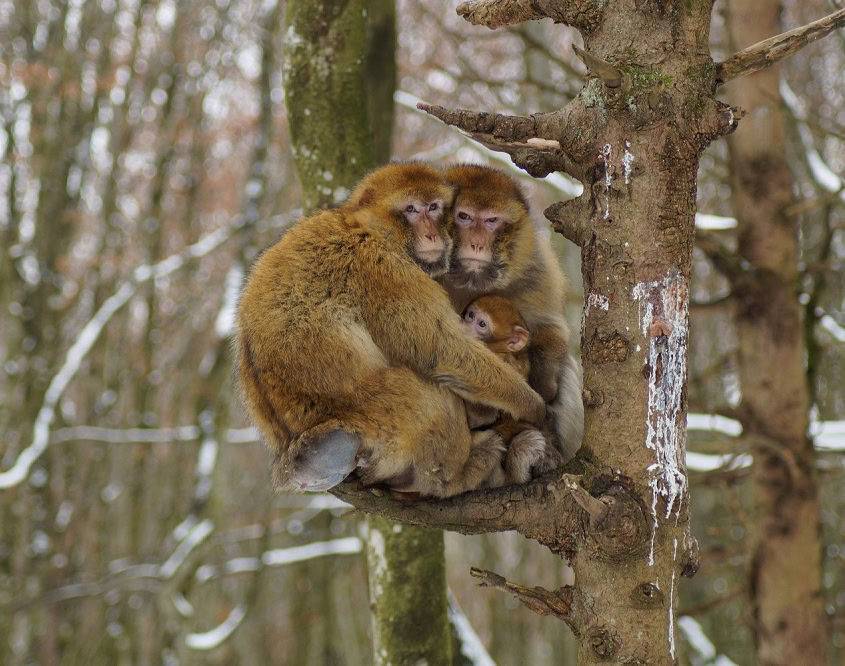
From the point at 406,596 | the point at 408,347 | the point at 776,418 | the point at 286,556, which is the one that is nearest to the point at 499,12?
the point at 408,347

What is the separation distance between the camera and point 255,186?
9.84 metres

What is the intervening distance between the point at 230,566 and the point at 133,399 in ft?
14.9

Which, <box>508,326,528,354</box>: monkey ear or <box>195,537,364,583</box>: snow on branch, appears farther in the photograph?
<box>195,537,364,583</box>: snow on branch

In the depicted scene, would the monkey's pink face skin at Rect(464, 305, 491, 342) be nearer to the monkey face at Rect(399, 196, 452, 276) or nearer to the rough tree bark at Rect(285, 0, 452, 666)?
the monkey face at Rect(399, 196, 452, 276)

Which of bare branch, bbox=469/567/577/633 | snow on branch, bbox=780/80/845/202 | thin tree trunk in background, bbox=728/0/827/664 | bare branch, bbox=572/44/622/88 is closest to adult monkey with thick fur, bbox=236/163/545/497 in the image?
bare branch, bbox=469/567/577/633

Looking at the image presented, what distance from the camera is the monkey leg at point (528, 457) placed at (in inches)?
112

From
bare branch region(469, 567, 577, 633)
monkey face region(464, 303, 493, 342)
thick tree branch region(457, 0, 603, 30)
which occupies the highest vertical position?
thick tree branch region(457, 0, 603, 30)

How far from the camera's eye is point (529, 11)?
2457 mm

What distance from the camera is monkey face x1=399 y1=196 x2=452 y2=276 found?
9.86 feet

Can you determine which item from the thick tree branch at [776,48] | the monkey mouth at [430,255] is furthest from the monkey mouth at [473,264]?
the thick tree branch at [776,48]

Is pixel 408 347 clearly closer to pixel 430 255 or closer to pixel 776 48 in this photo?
pixel 430 255

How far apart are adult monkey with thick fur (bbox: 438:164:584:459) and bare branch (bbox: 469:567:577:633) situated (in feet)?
2.25

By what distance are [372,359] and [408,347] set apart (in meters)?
0.13

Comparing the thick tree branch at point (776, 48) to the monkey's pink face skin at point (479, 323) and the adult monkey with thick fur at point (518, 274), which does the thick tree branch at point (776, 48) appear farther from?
the monkey's pink face skin at point (479, 323)
